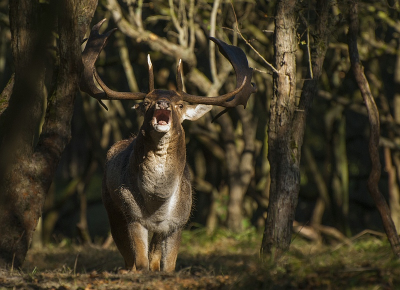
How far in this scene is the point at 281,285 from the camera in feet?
17.1

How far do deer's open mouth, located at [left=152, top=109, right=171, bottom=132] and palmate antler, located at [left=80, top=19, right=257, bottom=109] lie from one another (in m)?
0.62

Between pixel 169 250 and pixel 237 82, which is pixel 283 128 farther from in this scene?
pixel 169 250

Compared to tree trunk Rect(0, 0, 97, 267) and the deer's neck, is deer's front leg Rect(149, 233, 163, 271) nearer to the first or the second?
the deer's neck

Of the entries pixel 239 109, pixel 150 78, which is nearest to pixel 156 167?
pixel 150 78

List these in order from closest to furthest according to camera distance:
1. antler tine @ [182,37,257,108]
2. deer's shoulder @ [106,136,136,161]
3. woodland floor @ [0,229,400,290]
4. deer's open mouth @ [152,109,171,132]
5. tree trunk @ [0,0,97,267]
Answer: woodland floor @ [0,229,400,290] → deer's open mouth @ [152,109,171,132] → tree trunk @ [0,0,97,267] → antler tine @ [182,37,257,108] → deer's shoulder @ [106,136,136,161]

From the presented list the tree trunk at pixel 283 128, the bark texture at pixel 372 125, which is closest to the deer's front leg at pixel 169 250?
the tree trunk at pixel 283 128

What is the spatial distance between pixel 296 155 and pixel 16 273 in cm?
323

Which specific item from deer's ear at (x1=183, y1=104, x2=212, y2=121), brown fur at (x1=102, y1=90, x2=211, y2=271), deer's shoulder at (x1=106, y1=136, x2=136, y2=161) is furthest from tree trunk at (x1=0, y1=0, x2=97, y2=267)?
deer's ear at (x1=183, y1=104, x2=212, y2=121)

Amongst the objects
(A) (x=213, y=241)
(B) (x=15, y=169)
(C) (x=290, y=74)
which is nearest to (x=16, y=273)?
(B) (x=15, y=169)

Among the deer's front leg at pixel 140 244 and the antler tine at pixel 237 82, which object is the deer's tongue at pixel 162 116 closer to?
the antler tine at pixel 237 82

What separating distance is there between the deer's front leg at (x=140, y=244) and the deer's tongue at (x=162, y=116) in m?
1.27

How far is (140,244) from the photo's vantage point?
25.0 ft

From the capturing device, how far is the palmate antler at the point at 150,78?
789cm

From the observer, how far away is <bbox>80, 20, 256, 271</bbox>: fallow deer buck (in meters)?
7.49
